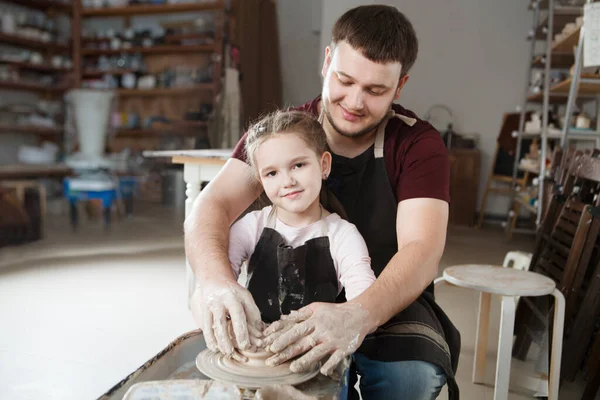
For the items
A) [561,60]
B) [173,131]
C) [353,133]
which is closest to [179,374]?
[353,133]

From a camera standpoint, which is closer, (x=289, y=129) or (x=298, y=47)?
(x=289, y=129)

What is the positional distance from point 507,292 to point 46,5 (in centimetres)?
604

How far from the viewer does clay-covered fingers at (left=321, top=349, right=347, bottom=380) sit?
0.80 meters

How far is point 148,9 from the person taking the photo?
18.8ft

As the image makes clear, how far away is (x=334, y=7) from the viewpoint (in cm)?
233

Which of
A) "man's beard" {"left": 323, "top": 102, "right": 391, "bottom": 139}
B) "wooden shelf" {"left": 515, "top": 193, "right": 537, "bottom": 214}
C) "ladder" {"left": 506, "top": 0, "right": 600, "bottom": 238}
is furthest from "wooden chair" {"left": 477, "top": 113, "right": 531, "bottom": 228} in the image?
"man's beard" {"left": 323, "top": 102, "right": 391, "bottom": 139}

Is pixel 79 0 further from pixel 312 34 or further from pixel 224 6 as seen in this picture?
pixel 312 34

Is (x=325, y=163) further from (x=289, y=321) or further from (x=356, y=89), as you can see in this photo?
(x=289, y=321)

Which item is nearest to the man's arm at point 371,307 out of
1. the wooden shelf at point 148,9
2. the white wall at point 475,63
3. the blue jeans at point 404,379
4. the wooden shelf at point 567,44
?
the blue jeans at point 404,379

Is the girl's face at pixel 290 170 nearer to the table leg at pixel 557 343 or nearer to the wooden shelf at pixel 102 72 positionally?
the table leg at pixel 557 343

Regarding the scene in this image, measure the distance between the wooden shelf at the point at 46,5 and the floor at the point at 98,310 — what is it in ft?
9.76

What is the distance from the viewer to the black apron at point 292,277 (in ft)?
3.62

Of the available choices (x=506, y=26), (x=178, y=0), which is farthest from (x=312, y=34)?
(x=506, y=26)

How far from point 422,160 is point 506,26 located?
4664 millimetres
